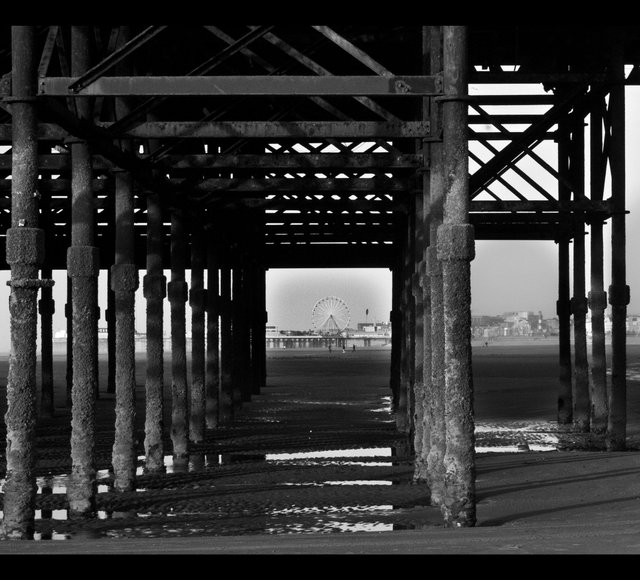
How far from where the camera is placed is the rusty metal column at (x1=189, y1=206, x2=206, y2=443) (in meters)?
18.4

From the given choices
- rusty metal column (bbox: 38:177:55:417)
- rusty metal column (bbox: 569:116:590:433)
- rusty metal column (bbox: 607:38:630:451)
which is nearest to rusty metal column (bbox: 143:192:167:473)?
rusty metal column (bbox: 607:38:630:451)

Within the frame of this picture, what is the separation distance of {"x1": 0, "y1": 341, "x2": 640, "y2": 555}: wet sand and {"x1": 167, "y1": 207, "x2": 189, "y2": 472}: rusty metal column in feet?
1.26

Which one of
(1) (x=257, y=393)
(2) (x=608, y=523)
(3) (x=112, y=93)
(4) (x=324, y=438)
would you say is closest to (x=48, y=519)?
(3) (x=112, y=93)

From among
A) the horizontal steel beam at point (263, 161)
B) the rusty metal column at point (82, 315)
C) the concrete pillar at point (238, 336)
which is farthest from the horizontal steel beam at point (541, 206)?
the concrete pillar at point (238, 336)

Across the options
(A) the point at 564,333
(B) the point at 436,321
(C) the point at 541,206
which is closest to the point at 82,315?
(B) the point at 436,321

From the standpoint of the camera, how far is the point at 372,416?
24.1 meters

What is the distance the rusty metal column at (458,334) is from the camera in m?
9.46

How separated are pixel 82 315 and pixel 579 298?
34.1 ft

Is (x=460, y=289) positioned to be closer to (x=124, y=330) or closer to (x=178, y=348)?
(x=124, y=330)

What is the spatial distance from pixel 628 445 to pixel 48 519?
29.3 feet

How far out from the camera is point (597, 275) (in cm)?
1733

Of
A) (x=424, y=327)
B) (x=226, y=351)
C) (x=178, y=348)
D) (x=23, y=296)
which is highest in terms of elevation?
(x=23, y=296)

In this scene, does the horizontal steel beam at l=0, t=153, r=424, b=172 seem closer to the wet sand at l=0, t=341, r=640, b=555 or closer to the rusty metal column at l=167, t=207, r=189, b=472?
the rusty metal column at l=167, t=207, r=189, b=472

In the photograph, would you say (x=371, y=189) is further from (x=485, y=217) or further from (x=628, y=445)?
(x=485, y=217)
